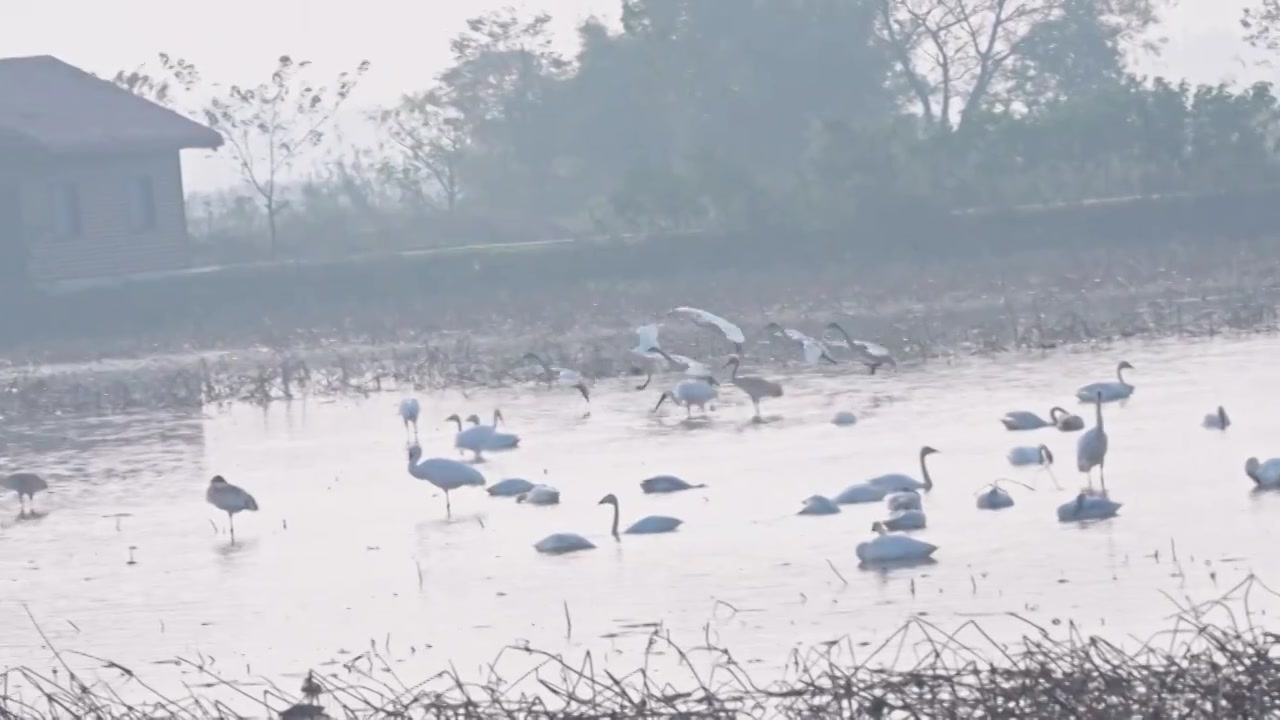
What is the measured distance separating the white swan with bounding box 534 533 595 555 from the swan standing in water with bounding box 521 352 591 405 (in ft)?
25.4

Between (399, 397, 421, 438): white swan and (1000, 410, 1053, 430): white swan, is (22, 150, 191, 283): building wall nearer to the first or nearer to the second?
(399, 397, 421, 438): white swan

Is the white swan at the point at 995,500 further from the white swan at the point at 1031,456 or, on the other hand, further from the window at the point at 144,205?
the window at the point at 144,205

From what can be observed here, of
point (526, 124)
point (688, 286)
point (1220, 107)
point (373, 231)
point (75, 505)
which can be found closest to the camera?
point (75, 505)

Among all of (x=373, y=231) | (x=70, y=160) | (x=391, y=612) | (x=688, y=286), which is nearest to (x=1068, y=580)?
(x=391, y=612)

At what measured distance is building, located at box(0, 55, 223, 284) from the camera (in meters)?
36.8

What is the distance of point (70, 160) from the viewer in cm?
3794

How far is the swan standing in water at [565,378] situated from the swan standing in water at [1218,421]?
584 centimetres

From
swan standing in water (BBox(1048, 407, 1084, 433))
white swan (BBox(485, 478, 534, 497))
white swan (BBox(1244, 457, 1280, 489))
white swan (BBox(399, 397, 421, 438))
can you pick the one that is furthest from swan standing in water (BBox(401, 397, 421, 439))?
white swan (BBox(1244, 457, 1280, 489))

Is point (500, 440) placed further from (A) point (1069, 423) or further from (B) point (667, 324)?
(B) point (667, 324)

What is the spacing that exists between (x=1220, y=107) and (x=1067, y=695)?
116 feet

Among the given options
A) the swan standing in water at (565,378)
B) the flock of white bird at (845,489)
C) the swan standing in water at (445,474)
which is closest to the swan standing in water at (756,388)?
the flock of white bird at (845,489)

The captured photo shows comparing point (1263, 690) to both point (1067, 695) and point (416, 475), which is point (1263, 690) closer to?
point (1067, 695)

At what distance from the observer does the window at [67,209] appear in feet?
125

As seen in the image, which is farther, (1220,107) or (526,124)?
(526,124)
